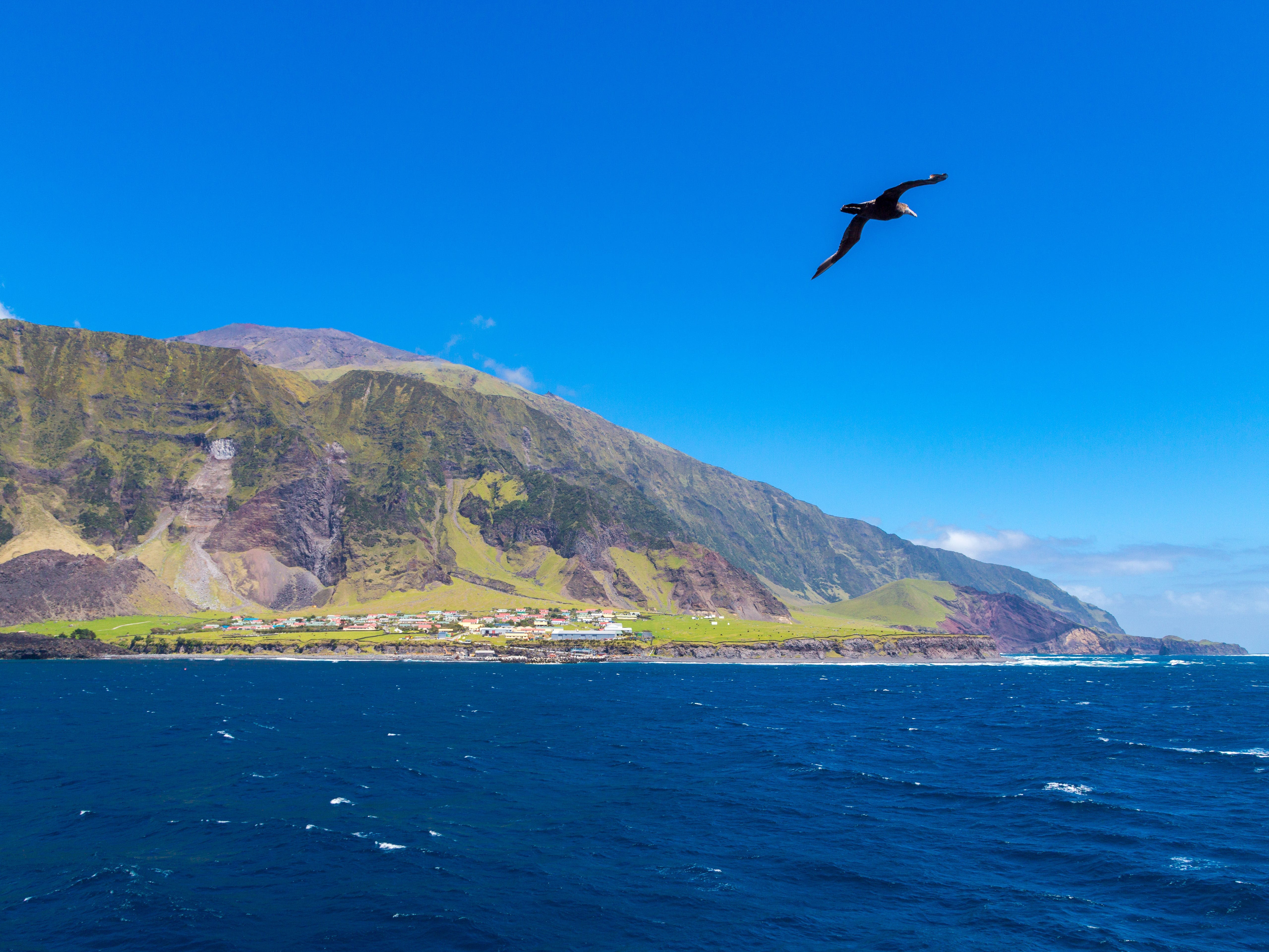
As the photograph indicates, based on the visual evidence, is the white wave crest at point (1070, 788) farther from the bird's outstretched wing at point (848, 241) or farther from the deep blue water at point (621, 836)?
the bird's outstretched wing at point (848, 241)

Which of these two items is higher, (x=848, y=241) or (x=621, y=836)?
(x=848, y=241)

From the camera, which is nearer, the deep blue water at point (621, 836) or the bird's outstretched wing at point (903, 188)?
the bird's outstretched wing at point (903, 188)

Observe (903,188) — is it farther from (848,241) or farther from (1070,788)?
(1070,788)

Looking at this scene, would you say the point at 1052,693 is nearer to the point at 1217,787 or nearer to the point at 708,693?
the point at 708,693

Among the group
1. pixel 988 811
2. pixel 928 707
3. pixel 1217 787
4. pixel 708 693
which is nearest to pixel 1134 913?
pixel 988 811

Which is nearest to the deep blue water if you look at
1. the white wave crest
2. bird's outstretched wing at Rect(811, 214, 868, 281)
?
the white wave crest

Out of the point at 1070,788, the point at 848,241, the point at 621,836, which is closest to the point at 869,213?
the point at 848,241

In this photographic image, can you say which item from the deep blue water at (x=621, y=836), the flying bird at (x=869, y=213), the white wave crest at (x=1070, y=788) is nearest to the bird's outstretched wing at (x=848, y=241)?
the flying bird at (x=869, y=213)

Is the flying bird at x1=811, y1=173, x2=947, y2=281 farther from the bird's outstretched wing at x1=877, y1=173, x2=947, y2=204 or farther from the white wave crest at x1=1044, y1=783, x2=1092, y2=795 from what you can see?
the white wave crest at x1=1044, y1=783, x2=1092, y2=795
